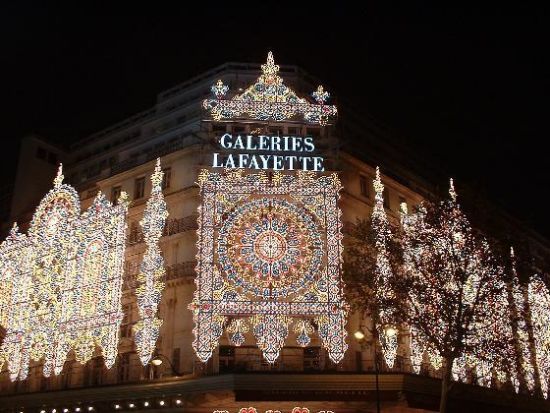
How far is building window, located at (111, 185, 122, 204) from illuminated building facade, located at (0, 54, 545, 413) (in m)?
0.32

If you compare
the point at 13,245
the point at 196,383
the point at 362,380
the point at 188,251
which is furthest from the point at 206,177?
the point at 13,245

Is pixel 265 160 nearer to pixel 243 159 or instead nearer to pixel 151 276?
pixel 243 159

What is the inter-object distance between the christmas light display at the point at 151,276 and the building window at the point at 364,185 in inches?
469

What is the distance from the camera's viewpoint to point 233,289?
33875 mm

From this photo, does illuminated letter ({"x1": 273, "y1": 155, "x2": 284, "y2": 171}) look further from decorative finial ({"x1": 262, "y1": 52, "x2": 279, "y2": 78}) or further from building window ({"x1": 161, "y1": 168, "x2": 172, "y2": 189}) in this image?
building window ({"x1": 161, "y1": 168, "x2": 172, "y2": 189})

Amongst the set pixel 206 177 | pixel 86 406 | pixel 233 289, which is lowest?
pixel 86 406

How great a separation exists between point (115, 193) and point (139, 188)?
2.34 meters

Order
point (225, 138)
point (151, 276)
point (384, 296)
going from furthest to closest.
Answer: point (225, 138)
point (151, 276)
point (384, 296)

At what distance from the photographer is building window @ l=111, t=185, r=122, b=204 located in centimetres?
4322

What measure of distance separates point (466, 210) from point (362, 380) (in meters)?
9.28

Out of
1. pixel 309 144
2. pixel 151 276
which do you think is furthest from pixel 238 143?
pixel 151 276

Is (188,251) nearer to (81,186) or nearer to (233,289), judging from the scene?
(233,289)

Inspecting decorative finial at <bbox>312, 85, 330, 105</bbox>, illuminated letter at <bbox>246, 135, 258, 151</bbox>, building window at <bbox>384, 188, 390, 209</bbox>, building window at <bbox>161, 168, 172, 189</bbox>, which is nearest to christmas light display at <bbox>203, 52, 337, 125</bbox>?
decorative finial at <bbox>312, 85, 330, 105</bbox>

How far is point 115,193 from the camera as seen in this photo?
43531 mm
